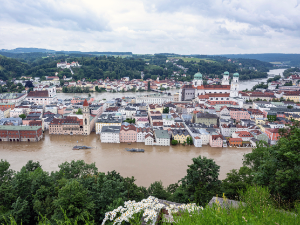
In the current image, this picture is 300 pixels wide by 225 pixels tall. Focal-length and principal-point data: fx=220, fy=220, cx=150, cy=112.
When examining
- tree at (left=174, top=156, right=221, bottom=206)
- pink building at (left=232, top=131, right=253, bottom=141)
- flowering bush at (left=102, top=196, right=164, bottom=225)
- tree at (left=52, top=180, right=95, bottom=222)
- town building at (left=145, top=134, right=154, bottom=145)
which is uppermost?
flowering bush at (left=102, top=196, right=164, bottom=225)

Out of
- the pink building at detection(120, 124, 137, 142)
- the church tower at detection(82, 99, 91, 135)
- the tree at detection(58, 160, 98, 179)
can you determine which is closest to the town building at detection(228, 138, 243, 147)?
the pink building at detection(120, 124, 137, 142)

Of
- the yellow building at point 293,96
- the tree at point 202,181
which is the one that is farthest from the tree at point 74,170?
the yellow building at point 293,96

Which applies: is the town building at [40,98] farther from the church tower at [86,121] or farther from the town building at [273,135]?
the town building at [273,135]

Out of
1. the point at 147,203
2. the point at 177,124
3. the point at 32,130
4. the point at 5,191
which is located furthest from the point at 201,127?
the point at 147,203

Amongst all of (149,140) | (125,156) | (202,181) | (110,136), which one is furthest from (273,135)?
(110,136)

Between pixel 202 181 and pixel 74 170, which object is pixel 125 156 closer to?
pixel 74 170

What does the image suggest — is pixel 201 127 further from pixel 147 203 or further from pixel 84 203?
pixel 147 203

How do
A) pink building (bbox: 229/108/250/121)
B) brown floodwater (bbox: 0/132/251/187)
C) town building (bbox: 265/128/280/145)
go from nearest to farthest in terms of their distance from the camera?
brown floodwater (bbox: 0/132/251/187) → town building (bbox: 265/128/280/145) → pink building (bbox: 229/108/250/121)

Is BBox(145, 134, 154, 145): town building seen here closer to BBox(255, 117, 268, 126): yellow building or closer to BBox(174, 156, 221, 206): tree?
BBox(174, 156, 221, 206): tree
